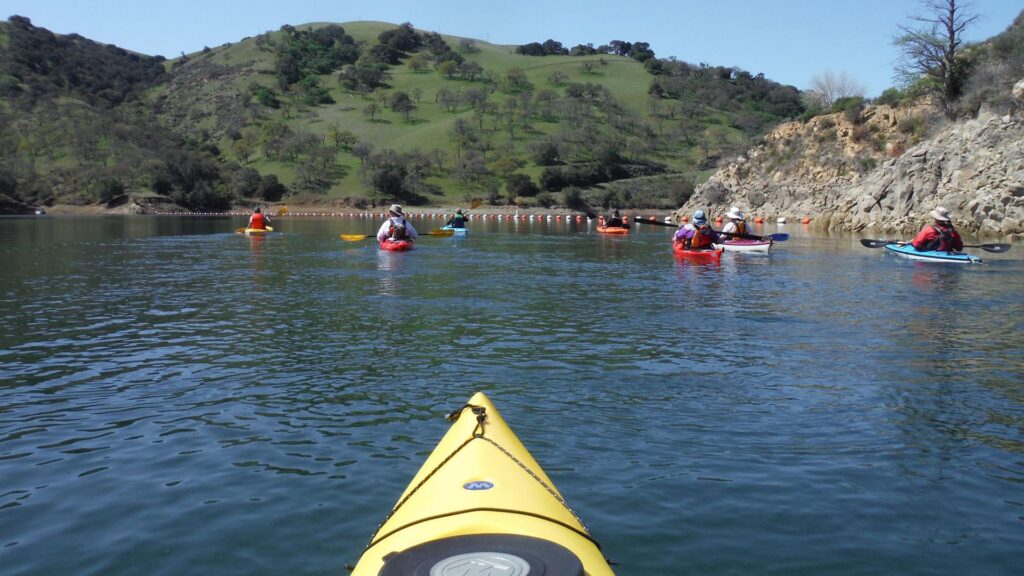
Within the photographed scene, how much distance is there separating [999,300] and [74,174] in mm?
113751

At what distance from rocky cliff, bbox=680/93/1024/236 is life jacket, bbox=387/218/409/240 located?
31.6 m

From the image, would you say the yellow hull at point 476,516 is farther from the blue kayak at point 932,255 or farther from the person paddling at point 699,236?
the person paddling at point 699,236

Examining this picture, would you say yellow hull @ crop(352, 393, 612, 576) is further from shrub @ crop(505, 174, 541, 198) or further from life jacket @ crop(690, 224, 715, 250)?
shrub @ crop(505, 174, 541, 198)

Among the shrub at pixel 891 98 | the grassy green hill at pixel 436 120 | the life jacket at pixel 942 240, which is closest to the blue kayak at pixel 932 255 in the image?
the life jacket at pixel 942 240

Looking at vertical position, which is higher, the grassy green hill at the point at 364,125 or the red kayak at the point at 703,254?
the grassy green hill at the point at 364,125

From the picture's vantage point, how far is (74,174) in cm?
10775

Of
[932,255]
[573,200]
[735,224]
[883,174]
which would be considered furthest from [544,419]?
[573,200]

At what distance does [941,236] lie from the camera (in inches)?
1151

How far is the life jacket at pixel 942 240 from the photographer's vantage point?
29094 millimetres

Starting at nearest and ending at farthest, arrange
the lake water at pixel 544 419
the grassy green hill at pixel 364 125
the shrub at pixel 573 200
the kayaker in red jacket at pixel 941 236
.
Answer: the lake water at pixel 544 419
the kayaker in red jacket at pixel 941 236
the shrub at pixel 573 200
the grassy green hill at pixel 364 125

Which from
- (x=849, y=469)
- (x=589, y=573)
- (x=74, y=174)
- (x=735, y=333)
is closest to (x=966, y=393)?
(x=849, y=469)

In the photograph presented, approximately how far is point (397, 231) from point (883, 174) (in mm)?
37777

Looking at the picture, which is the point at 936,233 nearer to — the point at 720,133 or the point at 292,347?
the point at 292,347

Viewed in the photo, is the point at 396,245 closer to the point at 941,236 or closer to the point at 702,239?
the point at 702,239
